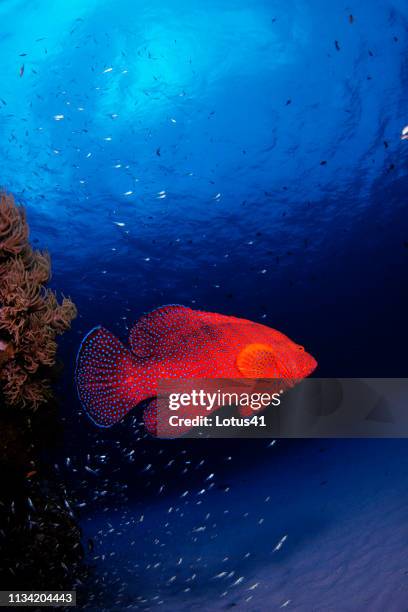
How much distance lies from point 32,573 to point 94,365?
2.85m

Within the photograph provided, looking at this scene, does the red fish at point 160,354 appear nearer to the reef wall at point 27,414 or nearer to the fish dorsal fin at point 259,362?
the fish dorsal fin at point 259,362

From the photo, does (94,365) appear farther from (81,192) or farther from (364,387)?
(364,387)

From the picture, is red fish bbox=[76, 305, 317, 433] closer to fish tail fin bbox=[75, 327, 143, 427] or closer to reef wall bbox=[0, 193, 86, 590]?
fish tail fin bbox=[75, 327, 143, 427]

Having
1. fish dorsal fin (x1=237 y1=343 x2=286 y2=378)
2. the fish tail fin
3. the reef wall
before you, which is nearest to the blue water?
the reef wall

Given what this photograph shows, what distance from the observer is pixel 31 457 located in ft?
15.9

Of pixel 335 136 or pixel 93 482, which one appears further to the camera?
pixel 93 482

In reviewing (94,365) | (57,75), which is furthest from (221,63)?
(94,365)

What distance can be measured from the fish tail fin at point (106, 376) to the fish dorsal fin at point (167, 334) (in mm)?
226

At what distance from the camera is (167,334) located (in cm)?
493

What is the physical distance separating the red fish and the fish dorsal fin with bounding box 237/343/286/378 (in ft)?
0.06

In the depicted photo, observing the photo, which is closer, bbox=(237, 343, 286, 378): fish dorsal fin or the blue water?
bbox=(237, 343, 286, 378): fish dorsal fin

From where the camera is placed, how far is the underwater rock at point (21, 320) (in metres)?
4.57

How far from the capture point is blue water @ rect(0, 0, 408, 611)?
29.6 feet

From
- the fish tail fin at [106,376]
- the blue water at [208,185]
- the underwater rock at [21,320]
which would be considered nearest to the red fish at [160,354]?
the fish tail fin at [106,376]
